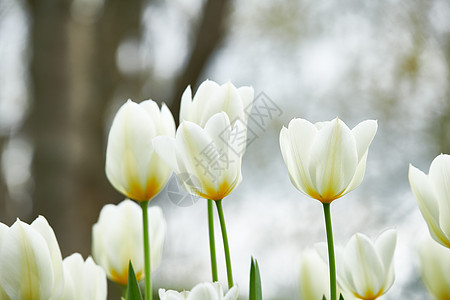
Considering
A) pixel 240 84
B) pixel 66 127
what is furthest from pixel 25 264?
pixel 240 84

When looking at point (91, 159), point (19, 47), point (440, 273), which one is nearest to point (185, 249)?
point (91, 159)

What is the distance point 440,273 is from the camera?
1.25 feet

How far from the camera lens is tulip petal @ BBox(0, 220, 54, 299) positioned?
32 centimetres

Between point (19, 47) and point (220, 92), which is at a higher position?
point (19, 47)

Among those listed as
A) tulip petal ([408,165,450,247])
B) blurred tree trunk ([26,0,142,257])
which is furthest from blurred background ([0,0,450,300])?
tulip petal ([408,165,450,247])

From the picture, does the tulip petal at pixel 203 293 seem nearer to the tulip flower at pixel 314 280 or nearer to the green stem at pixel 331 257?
the green stem at pixel 331 257

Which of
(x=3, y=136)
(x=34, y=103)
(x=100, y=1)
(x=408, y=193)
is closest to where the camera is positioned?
(x=34, y=103)

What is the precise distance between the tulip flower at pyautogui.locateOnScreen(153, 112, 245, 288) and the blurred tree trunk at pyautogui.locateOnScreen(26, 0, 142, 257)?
134cm

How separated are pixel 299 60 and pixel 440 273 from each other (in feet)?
10.1

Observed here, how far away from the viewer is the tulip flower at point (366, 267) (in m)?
0.37

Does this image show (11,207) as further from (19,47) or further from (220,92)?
(220,92)

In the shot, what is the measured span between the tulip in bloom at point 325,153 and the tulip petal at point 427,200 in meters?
0.03

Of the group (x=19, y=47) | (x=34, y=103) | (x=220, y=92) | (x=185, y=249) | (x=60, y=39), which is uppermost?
(x=19, y=47)

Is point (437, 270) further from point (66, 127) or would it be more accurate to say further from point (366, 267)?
point (66, 127)
